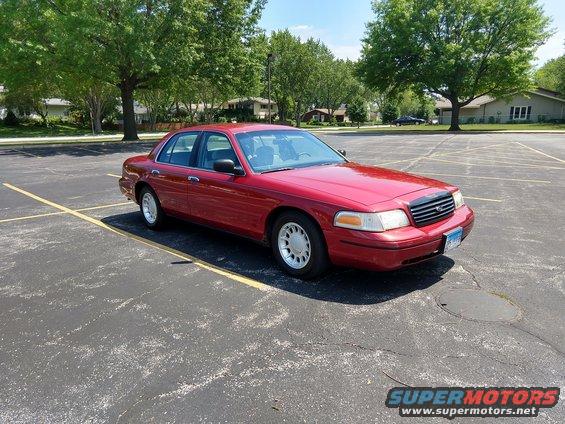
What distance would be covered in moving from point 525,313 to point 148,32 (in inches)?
889

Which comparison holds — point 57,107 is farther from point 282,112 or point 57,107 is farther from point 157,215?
point 157,215

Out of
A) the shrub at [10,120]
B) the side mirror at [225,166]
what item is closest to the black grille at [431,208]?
the side mirror at [225,166]

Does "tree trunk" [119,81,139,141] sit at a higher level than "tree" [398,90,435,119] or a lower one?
lower

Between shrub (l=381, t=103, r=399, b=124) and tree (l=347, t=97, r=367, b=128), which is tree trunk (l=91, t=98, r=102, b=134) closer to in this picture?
tree (l=347, t=97, r=367, b=128)

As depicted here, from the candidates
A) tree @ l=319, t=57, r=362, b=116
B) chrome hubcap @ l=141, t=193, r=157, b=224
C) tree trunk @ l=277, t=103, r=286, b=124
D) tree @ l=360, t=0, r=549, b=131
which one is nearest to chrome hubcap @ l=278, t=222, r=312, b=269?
chrome hubcap @ l=141, t=193, r=157, b=224

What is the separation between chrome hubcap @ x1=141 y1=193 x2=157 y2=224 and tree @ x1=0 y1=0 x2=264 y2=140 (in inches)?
651

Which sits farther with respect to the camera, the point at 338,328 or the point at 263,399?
the point at 338,328

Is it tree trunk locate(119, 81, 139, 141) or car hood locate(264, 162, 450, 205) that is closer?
car hood locate(264, 162, 450, 205)

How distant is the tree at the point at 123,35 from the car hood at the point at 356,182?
61.8 ft

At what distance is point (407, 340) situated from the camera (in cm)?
338

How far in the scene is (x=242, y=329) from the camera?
360cm

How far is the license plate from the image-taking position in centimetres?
430

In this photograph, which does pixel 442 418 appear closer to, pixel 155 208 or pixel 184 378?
pixel 184 378

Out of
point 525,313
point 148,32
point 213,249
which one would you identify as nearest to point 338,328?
point 525,313
